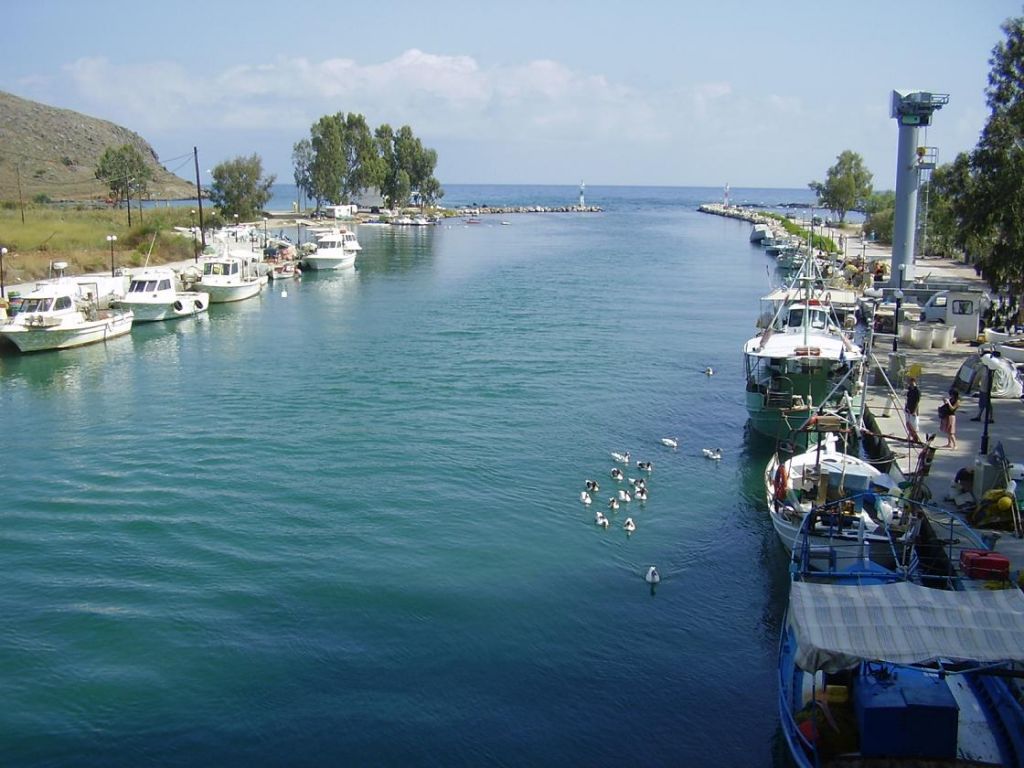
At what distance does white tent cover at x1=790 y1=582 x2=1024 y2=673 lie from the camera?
→ 11477 millimetres

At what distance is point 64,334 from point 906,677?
40303mm

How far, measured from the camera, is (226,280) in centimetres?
5984

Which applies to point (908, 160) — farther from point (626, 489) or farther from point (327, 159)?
point (327, 159)

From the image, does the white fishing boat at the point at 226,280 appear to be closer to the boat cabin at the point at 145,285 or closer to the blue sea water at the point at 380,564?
the boat cabin at the point at 145,285

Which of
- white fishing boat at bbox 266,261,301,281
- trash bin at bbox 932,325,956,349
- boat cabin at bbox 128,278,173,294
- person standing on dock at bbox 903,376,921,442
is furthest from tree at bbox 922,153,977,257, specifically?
white fishing boat at bbox 266,261,301,281

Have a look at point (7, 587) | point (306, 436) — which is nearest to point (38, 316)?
point (306, 436)

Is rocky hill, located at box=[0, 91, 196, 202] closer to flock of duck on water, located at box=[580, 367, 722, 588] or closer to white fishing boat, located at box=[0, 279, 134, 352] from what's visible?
white fishing boat, located at box=[0, 279, 134, 352]

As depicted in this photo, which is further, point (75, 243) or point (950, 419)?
point (75, 243)

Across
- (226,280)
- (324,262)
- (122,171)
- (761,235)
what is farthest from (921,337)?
(122,171)

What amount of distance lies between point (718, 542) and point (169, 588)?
12245 millimetres

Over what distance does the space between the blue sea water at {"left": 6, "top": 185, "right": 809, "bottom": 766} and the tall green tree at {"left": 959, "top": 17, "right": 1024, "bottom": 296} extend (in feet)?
35.9

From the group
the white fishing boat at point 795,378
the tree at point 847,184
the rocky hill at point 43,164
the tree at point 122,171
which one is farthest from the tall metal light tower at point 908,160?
the rocky hill at point 43,164

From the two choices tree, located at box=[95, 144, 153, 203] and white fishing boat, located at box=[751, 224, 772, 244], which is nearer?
tree, located at box=[95, 144, 153, 203]

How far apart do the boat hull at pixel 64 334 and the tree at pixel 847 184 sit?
95767 millimetres
